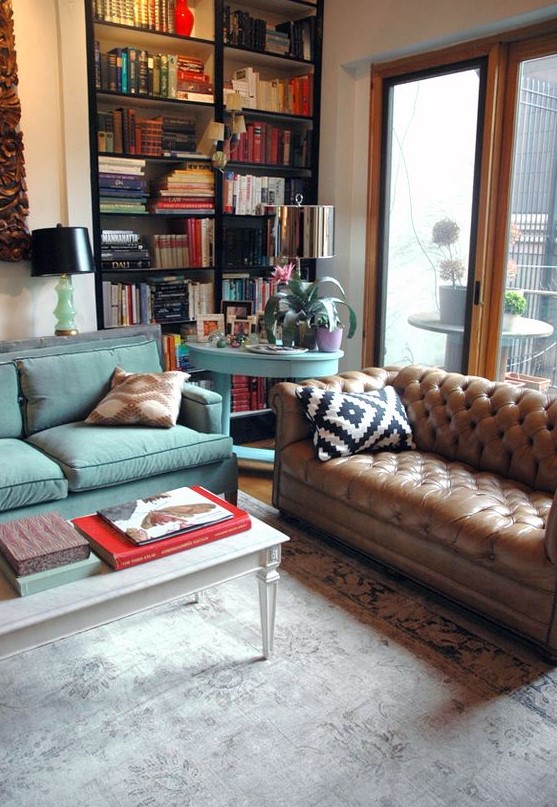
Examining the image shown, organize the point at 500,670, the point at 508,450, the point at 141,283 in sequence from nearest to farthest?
1. the point at 500,670
2. the point at 508,450
3. the point at 141,283

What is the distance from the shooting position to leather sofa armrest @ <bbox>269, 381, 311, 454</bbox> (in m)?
3.32

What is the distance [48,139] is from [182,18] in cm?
108

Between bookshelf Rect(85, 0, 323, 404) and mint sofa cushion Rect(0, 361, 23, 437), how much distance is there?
2.81 ft

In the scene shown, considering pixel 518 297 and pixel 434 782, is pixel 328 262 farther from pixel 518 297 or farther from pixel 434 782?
pixel 434 782

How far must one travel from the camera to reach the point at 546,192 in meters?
3.62

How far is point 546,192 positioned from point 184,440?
2145 mm

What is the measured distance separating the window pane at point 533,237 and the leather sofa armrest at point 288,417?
4.32ft

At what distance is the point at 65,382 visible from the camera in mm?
3424

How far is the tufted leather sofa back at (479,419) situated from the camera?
2.88m

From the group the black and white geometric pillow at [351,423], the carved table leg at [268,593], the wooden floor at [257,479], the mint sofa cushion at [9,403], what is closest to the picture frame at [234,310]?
the wooden floor at [257,479]

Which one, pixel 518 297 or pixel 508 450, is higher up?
pixel 518 297

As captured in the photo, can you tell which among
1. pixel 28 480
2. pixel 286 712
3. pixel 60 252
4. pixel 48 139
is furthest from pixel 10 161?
pixel 286 712

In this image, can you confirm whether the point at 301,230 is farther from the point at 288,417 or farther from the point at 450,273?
the point at 288,417

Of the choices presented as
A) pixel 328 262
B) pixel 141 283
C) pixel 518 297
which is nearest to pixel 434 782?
pixel 518 297
